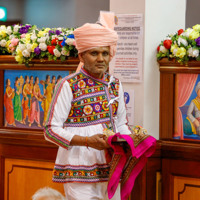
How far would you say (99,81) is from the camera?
11.8 feet

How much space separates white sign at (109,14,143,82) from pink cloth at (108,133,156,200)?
40.7 inches

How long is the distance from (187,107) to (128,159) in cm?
102

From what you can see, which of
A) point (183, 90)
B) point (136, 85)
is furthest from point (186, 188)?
point (136, 85)

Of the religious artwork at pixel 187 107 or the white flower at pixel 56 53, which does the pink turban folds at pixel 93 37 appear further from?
the white flower at pixel 56 53

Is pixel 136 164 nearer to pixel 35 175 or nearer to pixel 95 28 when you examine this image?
pixel 95 28

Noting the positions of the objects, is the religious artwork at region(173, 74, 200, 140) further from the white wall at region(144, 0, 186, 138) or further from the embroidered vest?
the embroidered vest

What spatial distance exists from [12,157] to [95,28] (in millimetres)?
2124

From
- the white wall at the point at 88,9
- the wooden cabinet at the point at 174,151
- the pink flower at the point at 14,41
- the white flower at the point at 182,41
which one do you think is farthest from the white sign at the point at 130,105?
the white wall at the point at 88,9

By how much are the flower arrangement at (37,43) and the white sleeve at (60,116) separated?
1164mm

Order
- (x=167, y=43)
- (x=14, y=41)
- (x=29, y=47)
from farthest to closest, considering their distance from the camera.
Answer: (x=14, y=41) → (x=29, y=47) → (x=167, y=43)

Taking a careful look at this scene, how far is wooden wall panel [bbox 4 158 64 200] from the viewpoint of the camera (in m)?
4.96

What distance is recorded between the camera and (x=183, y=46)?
420 cm

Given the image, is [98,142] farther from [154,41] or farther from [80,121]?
[154,41]

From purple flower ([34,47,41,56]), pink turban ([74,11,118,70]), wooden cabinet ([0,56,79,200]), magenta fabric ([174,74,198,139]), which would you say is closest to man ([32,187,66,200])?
wooden cabinet ([0,56,79,200])
